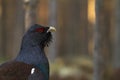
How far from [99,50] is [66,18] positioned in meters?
30.3

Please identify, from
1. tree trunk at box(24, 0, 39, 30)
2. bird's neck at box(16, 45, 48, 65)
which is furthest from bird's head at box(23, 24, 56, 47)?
tree trunk at box(24, 0, 39, 30)

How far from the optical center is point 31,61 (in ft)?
25.9

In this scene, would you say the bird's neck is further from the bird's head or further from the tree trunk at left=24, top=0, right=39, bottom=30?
the tree trunk at left=24, top=0, right=39, bottom=30

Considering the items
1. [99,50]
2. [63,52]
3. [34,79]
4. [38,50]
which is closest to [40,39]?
[38,50]

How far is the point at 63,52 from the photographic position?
4034 centimetres

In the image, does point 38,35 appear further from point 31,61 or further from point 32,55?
point 31,61

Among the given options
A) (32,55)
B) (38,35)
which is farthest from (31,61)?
(38,35)

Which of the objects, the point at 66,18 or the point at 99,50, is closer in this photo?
the point at 99,50

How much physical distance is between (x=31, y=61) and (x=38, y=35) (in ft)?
1.91

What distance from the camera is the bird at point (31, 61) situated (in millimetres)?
7559

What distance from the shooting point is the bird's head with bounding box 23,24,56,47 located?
8.22m

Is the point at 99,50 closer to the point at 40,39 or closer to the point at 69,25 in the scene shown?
the point at 40,39

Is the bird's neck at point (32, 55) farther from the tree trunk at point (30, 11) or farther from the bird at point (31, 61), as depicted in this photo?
the tree trunk at point (30, 11)

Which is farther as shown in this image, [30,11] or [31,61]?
[30,11]
